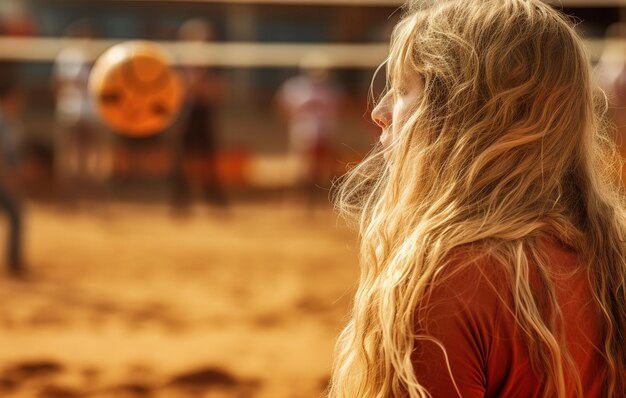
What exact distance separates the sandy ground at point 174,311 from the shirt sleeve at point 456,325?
0.88 m

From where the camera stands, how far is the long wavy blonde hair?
3.65 feet

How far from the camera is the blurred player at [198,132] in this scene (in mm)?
9836

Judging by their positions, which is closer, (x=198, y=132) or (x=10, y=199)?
(x=10, y=199)

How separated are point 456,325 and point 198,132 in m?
9.26

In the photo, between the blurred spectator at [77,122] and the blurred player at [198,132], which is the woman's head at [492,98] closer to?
the blurred player at [198,132]

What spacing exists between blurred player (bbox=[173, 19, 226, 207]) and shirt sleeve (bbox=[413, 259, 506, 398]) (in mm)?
8756

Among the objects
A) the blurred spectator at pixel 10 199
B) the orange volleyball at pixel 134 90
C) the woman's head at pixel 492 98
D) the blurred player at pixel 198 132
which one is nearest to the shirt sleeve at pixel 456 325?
the woman's head at pixel 492 98

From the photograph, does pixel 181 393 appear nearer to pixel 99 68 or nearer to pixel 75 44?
pixel 99 68

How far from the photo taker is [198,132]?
1017cm

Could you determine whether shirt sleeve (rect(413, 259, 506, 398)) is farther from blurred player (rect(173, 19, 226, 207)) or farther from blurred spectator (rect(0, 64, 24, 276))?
blurred player (rect(173, 19, 226, 207))

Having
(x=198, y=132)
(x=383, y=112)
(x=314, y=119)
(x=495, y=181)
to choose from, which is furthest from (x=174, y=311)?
(x=314, y=119)

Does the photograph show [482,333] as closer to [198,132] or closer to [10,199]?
[10,199]

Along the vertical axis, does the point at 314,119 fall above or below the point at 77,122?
below

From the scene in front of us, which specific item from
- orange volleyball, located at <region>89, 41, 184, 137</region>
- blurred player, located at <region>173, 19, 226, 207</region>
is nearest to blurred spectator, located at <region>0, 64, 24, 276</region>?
orange volleyball, located at <region>89, 41, 184, 137</region>
